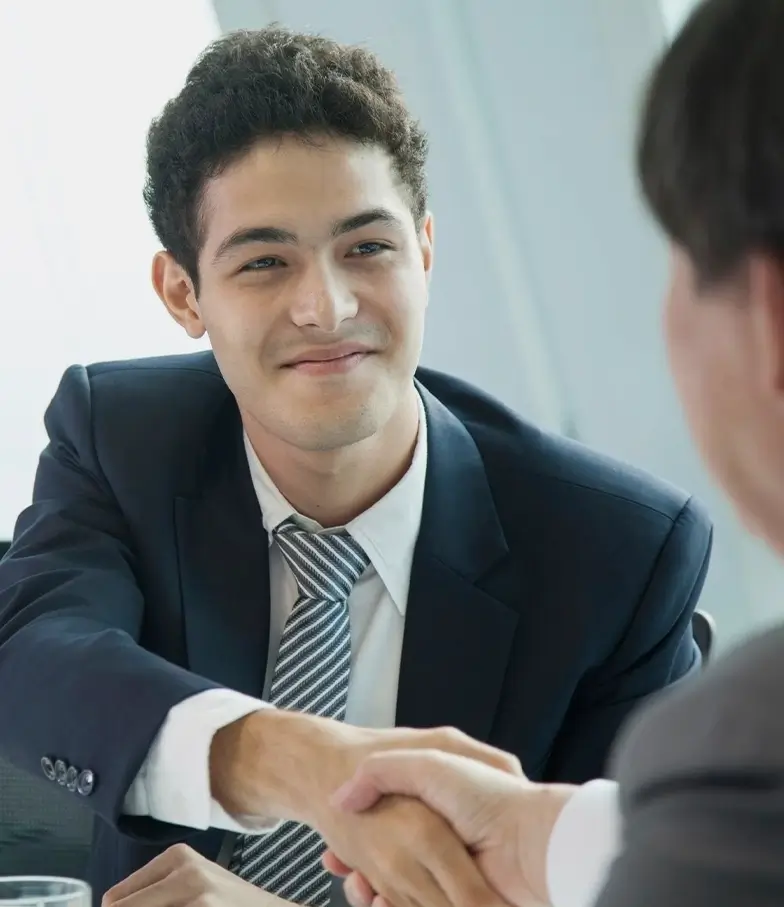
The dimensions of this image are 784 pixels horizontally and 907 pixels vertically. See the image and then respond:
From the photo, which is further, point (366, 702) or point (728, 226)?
point (366, 702)

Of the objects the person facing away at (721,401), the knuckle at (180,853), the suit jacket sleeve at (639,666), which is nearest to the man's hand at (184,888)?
the knuckle at (180,853)

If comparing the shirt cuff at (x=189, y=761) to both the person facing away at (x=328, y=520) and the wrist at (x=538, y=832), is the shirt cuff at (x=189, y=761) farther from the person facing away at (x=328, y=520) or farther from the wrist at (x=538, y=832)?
the wrist at (x=538, y=832)

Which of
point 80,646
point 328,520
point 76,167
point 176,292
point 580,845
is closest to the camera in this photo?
point 580,845

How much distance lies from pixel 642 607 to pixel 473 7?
1.72m

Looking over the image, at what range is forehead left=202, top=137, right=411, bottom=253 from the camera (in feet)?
5.97

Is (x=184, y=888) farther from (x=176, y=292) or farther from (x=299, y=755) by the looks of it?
(x=176, y=292)

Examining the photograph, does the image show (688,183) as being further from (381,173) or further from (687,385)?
(381,173)

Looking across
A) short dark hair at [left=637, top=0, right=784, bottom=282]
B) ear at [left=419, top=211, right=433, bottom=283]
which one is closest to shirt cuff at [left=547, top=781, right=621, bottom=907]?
short dark hair at [left=637, top=0, right=784, bottom=282]

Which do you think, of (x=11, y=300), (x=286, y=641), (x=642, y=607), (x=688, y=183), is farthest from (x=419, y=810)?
(x=11, y=300)

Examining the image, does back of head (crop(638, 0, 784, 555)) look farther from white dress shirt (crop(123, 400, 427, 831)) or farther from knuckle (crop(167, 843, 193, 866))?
white dress shirt (crop(123, 400, 427, 831))

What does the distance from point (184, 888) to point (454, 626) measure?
0.53 meters

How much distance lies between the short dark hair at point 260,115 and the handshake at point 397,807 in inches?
33.1

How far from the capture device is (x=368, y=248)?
6.17ft

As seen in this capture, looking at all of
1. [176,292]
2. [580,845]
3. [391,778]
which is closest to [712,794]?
[580,845]
